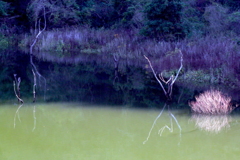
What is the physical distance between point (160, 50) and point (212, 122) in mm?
9794

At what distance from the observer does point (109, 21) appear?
3016 cm

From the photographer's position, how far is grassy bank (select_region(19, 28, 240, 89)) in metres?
12.5

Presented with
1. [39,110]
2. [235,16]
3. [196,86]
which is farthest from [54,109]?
[235,16]

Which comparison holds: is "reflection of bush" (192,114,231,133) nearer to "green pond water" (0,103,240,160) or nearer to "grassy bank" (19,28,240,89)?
"green pond water" (0,103,240,160)

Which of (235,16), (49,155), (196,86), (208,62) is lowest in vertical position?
(49,155)

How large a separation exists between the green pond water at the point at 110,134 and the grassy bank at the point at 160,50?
12.9 feet

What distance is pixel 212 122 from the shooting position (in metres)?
7.98

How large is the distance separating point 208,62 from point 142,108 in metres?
4.80

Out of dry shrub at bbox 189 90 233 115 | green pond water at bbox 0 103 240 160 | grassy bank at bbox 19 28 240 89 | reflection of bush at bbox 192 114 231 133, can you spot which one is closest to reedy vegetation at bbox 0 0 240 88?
grassy bank at bbox 19 28 240 89

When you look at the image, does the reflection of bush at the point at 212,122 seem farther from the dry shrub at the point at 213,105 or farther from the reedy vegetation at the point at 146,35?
the reedy vegetation at the point at 146,35

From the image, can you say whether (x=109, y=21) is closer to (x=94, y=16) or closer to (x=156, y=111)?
(x=94, y=16)

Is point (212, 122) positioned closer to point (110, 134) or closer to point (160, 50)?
point (110, 134)

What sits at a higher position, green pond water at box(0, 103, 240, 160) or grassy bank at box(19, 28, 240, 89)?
grassy bank at box(19, 28, 240, 89)

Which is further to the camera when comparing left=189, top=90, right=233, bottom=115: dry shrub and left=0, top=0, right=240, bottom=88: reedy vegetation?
left=0, top=0, right=240, bottom=88: reedy vegetation
